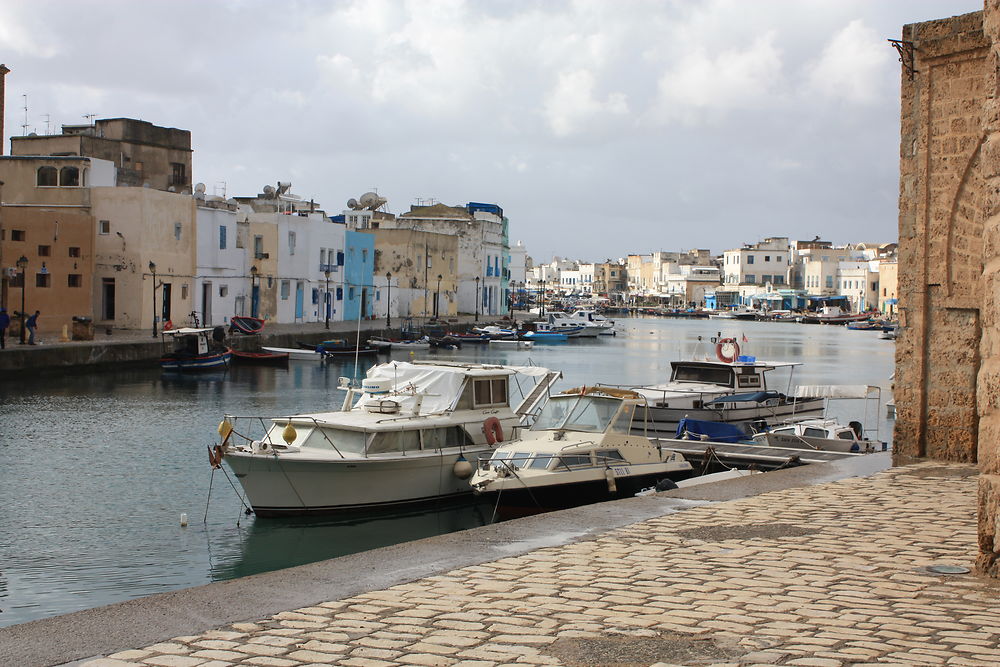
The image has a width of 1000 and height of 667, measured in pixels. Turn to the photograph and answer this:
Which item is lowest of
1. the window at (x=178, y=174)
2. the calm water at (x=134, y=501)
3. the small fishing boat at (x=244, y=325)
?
the calm water at (x=134, y=501)

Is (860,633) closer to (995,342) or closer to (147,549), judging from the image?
(995,342)

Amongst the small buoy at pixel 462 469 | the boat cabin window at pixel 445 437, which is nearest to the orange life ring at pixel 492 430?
the boat cabin window at pixel 445 437

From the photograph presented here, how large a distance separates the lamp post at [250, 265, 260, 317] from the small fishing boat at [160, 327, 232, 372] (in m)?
→ 14.1

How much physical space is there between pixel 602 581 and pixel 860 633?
212 centimetres

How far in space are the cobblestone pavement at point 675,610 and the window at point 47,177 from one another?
154 ft

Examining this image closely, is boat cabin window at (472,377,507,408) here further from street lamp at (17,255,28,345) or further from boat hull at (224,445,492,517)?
street lamp at (17,255,28,345)

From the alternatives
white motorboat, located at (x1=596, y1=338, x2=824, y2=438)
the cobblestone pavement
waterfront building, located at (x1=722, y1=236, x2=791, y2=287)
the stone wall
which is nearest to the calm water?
white motorboat, located at (x1=596, y1=338, x2=824, y2=438)

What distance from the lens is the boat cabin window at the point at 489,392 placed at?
2061 cm

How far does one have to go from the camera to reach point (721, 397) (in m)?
27.1

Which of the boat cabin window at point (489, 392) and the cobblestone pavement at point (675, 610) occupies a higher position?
the boat cabin window at point (489, 392)

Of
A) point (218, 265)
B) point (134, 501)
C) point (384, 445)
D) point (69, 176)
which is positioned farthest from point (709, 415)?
point (69, 176)

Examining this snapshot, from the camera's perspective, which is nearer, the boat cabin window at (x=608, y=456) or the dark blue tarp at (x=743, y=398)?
the boat cabin window at (x=608, y=456)

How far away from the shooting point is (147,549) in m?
16.0

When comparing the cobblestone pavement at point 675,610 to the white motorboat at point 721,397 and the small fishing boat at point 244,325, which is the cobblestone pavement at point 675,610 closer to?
the white motorboat at point 721,397
